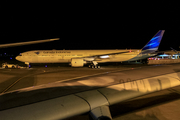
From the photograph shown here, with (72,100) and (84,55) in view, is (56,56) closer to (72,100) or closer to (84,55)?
(84,55)

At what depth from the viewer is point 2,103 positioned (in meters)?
2.44

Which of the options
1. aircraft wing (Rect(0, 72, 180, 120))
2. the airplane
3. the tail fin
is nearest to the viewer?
aircraft wing (Rect(0, 72, 180, 120))

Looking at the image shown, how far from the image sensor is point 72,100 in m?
2.52

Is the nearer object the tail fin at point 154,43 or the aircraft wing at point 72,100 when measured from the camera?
the aircraft wing at point 72,100

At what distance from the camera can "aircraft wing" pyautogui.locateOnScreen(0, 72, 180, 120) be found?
6.81 feet

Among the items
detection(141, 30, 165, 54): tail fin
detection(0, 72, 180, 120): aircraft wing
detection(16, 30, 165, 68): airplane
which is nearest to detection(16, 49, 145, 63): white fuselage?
detection(16, 30, 165, 68): airplane

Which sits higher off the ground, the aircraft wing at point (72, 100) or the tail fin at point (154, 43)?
the tail fin at point (154, 43)

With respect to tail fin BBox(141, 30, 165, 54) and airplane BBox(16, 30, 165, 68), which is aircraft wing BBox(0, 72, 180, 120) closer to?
airplane BBox(16, 30, 165, 68)

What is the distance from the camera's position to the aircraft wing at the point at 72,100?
2.08 m

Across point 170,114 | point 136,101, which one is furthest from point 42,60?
point 170,114

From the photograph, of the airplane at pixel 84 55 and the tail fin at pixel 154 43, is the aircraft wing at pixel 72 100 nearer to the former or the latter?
the airplane at pixel 84 55

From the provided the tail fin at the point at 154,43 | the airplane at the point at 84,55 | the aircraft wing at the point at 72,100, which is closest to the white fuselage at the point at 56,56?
the airplane at the point at 84,55

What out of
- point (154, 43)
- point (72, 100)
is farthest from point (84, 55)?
point (72, 100)

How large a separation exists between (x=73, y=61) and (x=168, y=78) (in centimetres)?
1795
